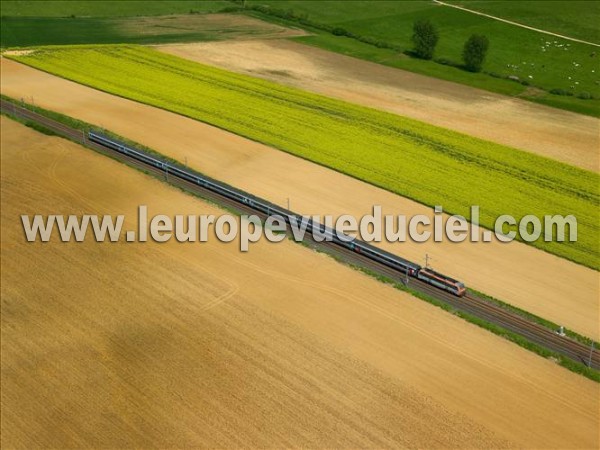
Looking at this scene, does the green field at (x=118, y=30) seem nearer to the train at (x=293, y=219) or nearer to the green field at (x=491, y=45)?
the green field at (x=491, y=45)

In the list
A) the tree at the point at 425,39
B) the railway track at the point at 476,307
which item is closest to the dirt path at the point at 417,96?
the tree at the point at 425,39

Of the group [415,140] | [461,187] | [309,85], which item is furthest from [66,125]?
[461,187]

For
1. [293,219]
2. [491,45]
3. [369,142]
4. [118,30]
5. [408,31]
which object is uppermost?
[491,45]

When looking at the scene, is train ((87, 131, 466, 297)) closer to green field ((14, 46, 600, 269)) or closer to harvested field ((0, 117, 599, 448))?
harvested field ((0, 117, 599, 448))

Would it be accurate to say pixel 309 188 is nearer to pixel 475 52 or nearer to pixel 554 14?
pixel 475 52

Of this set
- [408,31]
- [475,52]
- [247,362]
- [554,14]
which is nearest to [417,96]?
[475,52]

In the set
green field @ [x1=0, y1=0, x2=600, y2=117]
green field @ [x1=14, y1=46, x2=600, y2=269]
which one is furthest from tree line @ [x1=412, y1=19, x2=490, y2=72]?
green field @ [x1=14, y1=46, x2=600, y2=269]
